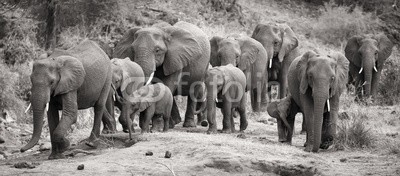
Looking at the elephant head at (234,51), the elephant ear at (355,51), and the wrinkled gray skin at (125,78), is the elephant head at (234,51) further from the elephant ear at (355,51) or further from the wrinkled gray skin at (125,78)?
the elephant ear at (355,51)

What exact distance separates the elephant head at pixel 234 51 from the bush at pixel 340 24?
9.32m

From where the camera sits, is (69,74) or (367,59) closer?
(69,74)

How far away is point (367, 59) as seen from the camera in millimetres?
23281

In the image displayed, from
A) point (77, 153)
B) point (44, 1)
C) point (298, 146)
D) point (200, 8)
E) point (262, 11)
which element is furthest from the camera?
point (262, 11)

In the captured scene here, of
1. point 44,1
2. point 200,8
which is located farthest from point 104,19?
point 200,8

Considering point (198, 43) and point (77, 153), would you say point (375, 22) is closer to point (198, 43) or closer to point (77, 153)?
point (198, 43)

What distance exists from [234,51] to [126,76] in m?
3.98

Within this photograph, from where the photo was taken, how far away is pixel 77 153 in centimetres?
1278

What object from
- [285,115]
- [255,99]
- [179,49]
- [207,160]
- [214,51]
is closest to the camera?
[207,160]

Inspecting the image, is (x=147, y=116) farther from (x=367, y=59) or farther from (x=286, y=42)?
(x=367, y=59)

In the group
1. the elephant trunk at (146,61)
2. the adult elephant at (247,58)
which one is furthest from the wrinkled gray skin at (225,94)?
the adult elephant at (247,58)

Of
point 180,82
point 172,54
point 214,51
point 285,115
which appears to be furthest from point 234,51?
point 285,115

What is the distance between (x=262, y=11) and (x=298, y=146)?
52.3ft

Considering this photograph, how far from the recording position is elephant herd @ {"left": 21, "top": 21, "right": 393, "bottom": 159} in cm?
1235
